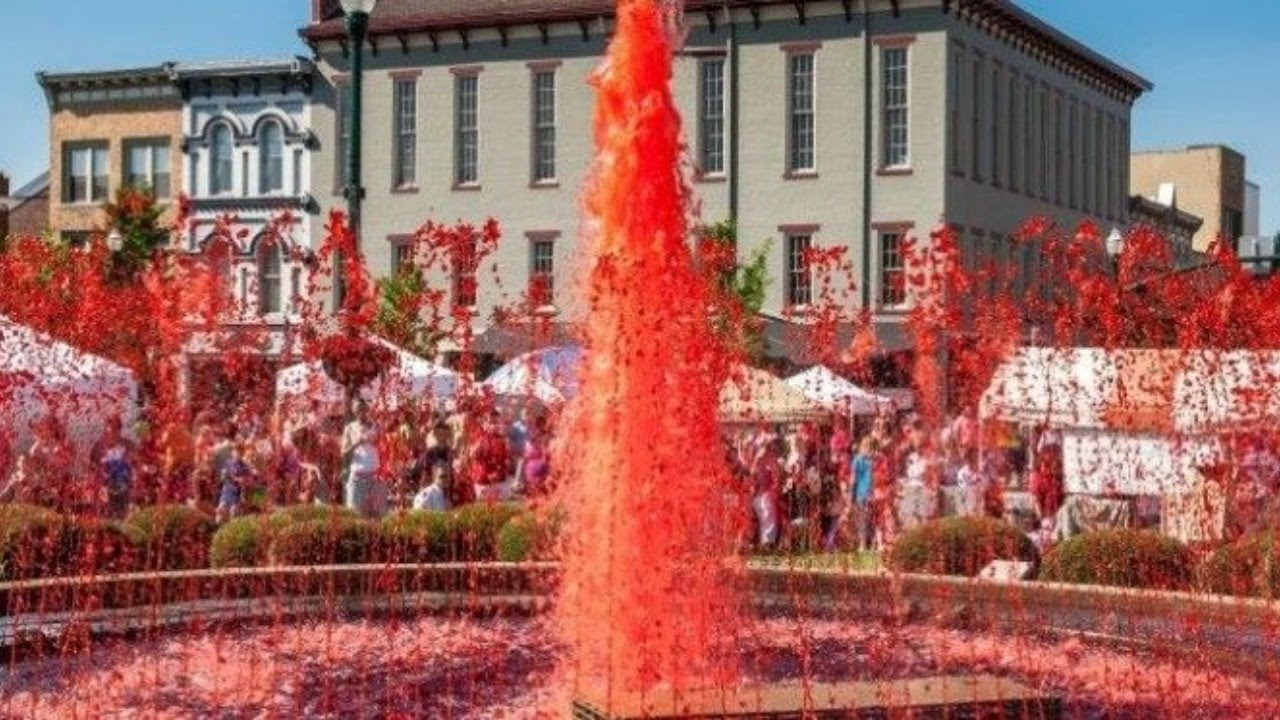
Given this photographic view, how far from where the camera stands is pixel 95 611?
13.8 meters

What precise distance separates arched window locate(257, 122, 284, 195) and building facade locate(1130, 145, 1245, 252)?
43.2 metres

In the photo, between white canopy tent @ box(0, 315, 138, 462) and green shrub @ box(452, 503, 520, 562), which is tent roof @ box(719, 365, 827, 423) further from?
green shrub @ box(452, 503, 520, 562)

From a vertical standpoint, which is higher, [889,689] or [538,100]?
[538,100]

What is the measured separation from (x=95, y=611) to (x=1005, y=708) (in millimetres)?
7600

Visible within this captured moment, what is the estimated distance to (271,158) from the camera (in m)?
51.6

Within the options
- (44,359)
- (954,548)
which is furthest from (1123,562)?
(44,359)

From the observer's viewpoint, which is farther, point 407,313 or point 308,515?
point 407,313

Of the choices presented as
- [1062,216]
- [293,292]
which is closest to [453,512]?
[293,292]

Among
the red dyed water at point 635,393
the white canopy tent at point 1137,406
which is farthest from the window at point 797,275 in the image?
the red dyed water at point 635,393

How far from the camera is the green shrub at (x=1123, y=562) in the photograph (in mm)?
15414

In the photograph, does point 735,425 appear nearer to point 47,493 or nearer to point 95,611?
point 47,493

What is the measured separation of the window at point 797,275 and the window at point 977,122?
4.42 m

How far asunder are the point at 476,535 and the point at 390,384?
412 inches

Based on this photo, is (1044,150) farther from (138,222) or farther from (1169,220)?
(138,222)
